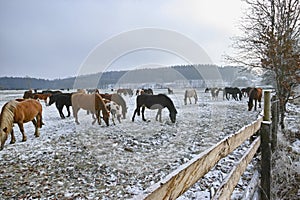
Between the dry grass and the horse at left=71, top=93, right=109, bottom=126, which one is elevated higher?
the horse at left=71, top=93, right=109, bottom=126

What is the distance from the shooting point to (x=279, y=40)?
365 inches

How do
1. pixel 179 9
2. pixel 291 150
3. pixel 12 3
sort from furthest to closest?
pixel 12 3, pixel 179 9, pixel 291 150

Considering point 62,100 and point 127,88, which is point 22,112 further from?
point 127,88

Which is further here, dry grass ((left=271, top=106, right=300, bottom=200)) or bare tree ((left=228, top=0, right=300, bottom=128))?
bare tree ((left=228, top=0, right=300, bottom=128))

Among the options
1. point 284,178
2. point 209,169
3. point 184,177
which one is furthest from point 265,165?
point 184,177

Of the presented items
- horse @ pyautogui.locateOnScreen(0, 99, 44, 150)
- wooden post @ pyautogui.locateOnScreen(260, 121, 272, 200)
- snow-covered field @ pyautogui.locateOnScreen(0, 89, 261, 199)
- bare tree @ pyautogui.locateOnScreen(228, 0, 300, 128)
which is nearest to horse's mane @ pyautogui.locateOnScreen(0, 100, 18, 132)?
horse @ pyautogui.locateOnScreen(0, 99, 44, 150)

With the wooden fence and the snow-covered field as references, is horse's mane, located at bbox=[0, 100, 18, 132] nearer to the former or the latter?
the snow-covered field

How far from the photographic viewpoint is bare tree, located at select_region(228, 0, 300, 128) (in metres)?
9.19

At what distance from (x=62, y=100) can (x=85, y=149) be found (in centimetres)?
722

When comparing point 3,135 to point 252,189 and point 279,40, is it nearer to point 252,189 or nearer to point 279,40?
point 252,189

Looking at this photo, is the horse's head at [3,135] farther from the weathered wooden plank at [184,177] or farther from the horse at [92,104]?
the weathered wooden plank at [184,177]

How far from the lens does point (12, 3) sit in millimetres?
16219

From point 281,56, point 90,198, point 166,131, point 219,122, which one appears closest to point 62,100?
point 166,131

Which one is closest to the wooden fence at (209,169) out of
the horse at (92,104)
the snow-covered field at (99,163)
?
the snow-covered field at (99,163)
